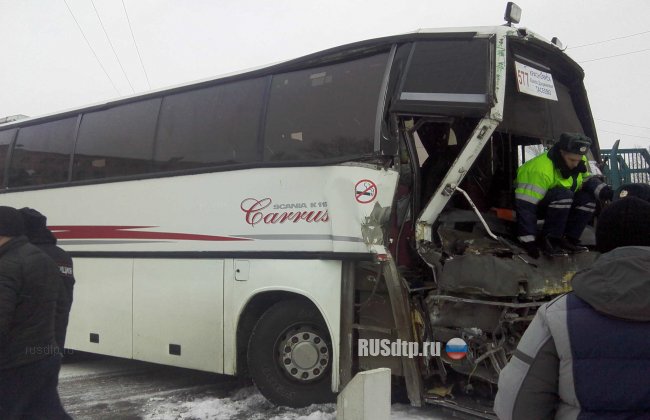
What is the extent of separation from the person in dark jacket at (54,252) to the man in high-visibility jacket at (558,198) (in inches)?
153

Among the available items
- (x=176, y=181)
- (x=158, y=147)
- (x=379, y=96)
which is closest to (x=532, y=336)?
(x=379, y=96)

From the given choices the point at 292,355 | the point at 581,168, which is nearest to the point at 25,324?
the point at 292,355

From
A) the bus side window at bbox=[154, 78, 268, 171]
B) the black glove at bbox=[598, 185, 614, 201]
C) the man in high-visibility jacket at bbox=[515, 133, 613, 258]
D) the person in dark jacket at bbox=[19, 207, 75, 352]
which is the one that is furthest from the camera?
the bus side window at bbox=[154, 78, 268, 171]

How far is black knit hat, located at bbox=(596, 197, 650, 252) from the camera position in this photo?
2.00 m

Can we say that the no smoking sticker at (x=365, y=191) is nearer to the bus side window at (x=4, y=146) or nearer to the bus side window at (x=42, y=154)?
the bus side window at (x=42, y=154)

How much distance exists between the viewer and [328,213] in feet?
17.7

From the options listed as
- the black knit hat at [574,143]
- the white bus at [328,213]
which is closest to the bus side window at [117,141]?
the white bus at [328,213]

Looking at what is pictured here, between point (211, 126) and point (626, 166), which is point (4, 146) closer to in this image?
point (211, 126)

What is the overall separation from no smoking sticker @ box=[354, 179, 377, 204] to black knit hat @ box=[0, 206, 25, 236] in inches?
103

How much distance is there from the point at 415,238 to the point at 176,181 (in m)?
3.02

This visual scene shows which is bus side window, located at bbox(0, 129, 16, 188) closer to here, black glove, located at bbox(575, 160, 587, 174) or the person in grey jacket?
black glove, located at bbox(575, 160, 587, 174)

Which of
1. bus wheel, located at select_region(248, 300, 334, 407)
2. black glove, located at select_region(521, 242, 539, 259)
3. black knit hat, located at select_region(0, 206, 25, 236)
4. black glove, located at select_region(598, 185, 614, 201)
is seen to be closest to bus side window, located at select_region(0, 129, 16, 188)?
bus wheel, located at select_region(248, 300, 334, 407)

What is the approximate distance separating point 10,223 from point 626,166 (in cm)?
924

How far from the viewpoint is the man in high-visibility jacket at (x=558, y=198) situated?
17.7ft
